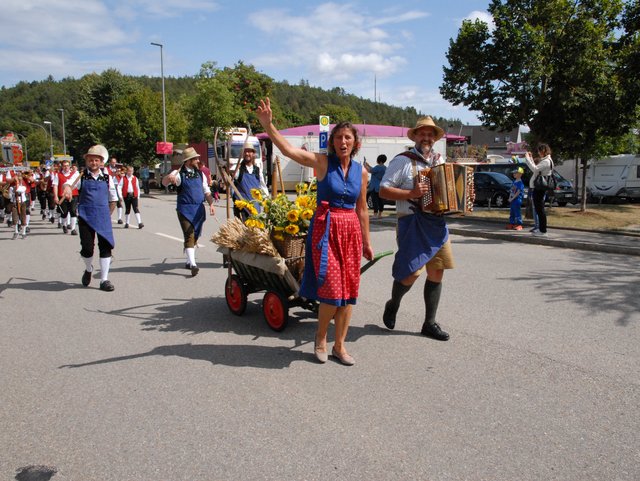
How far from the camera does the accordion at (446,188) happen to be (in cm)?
468

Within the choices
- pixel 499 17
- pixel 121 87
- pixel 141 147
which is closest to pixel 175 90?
pixel 121 87

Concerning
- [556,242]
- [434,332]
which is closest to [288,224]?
[434,332]

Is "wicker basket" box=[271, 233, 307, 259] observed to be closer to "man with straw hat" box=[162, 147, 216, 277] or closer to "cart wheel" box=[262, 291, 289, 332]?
"cart wheel" box=[262, 291, 289, 332]

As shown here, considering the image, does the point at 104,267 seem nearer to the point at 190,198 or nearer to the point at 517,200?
the point at 190,198

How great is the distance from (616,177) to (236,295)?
81.4ft

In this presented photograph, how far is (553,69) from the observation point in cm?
1403

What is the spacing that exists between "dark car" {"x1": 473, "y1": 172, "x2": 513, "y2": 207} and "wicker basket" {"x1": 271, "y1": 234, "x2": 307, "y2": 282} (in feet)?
58.6

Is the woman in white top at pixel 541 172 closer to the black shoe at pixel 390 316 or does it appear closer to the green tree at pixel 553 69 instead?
the green tree at pixel 553 69

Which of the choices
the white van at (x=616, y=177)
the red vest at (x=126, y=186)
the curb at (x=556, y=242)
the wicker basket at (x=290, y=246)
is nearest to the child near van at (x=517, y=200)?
the curb at (x=556, y=242)

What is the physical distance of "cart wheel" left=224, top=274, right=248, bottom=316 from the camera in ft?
19.3

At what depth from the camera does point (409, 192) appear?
4.76 metres

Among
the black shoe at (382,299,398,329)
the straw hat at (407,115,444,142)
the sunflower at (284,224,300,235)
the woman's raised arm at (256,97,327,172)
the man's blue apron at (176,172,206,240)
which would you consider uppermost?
the straw hat at (407,115,444,142)

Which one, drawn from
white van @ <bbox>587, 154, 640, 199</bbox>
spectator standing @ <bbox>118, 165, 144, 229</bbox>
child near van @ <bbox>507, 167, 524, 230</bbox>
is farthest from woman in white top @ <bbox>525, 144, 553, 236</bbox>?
white van @ <bbox>587, 154, 640, 199</bbox>

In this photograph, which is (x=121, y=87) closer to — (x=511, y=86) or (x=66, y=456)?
(x=511, y=86)
